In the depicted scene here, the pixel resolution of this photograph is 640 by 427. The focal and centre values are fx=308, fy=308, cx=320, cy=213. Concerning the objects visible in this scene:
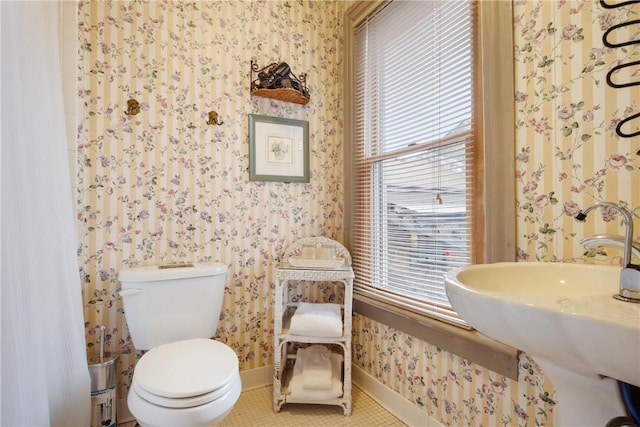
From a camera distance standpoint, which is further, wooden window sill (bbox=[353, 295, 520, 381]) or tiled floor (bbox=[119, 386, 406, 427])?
tiled floor (bbox=[119, 386, 406, 427])

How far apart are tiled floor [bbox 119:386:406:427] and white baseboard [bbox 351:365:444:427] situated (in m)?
0.03

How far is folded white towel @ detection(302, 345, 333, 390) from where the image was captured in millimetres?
1623

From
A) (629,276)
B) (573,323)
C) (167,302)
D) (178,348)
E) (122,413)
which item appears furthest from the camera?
(122,413)

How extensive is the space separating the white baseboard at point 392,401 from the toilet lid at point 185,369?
93 centimetres

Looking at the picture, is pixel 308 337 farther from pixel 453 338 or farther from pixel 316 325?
pixel 453 338

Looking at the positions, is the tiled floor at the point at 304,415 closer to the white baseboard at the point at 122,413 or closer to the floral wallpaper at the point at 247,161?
the floral wallpaper at the point at 247,161

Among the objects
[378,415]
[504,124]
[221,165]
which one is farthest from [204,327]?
[504,124]

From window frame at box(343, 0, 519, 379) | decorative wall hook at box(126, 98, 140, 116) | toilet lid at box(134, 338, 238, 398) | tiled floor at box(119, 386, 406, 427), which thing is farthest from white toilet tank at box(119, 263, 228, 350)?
window frame at box(343, 0, 519, 379)

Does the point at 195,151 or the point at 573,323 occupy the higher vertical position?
the point at 195,151

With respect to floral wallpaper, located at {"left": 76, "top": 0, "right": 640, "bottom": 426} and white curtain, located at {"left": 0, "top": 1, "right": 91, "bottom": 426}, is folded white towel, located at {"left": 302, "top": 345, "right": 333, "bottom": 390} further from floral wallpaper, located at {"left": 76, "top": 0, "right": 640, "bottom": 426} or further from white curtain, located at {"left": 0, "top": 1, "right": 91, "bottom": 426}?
white curtain, located at {"left": 0, "top": 1, "right": 91, "bottom": 426}

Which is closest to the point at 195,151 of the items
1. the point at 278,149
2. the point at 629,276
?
the point at 278,149

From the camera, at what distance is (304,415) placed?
1.62m

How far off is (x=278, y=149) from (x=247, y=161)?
0.69 ft

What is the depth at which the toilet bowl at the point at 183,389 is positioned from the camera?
3.32 ft
